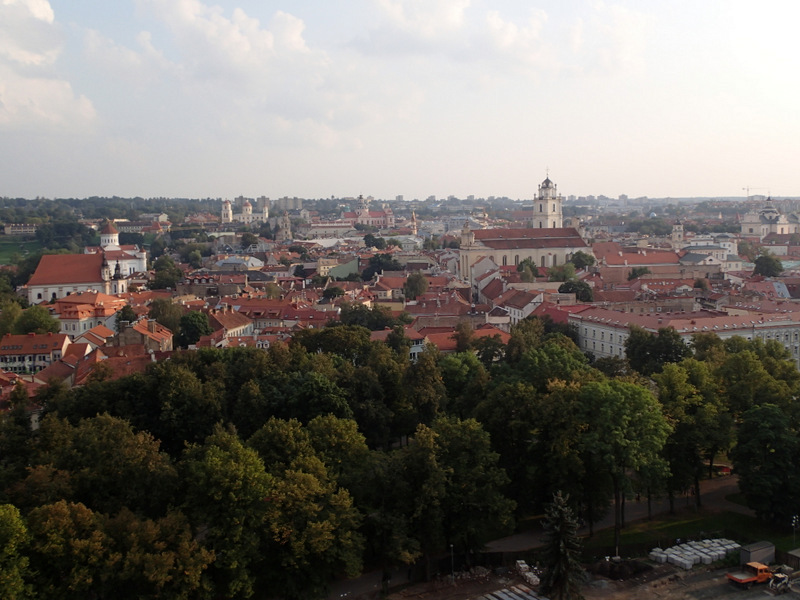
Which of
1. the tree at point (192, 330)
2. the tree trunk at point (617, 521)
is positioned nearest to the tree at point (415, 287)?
the tree at point (192, 330)

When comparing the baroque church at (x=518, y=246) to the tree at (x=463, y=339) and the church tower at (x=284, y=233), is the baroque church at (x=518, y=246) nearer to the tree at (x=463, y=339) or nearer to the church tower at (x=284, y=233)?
the tree at (x=463, y=339)

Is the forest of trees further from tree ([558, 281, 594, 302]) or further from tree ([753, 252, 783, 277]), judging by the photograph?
tree ([753, 252, 783, 277])

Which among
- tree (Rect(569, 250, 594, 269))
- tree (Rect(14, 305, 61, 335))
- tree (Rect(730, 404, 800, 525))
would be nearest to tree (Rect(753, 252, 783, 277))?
tree (Rect(569, 250, 594, 269))

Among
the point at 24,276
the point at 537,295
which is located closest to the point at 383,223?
the point at 24,276

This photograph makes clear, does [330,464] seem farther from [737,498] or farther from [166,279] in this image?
[166,279]

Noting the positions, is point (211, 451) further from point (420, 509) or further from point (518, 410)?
point (518, 410)

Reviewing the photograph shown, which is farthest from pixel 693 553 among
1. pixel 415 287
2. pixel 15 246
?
pixel 15 246
